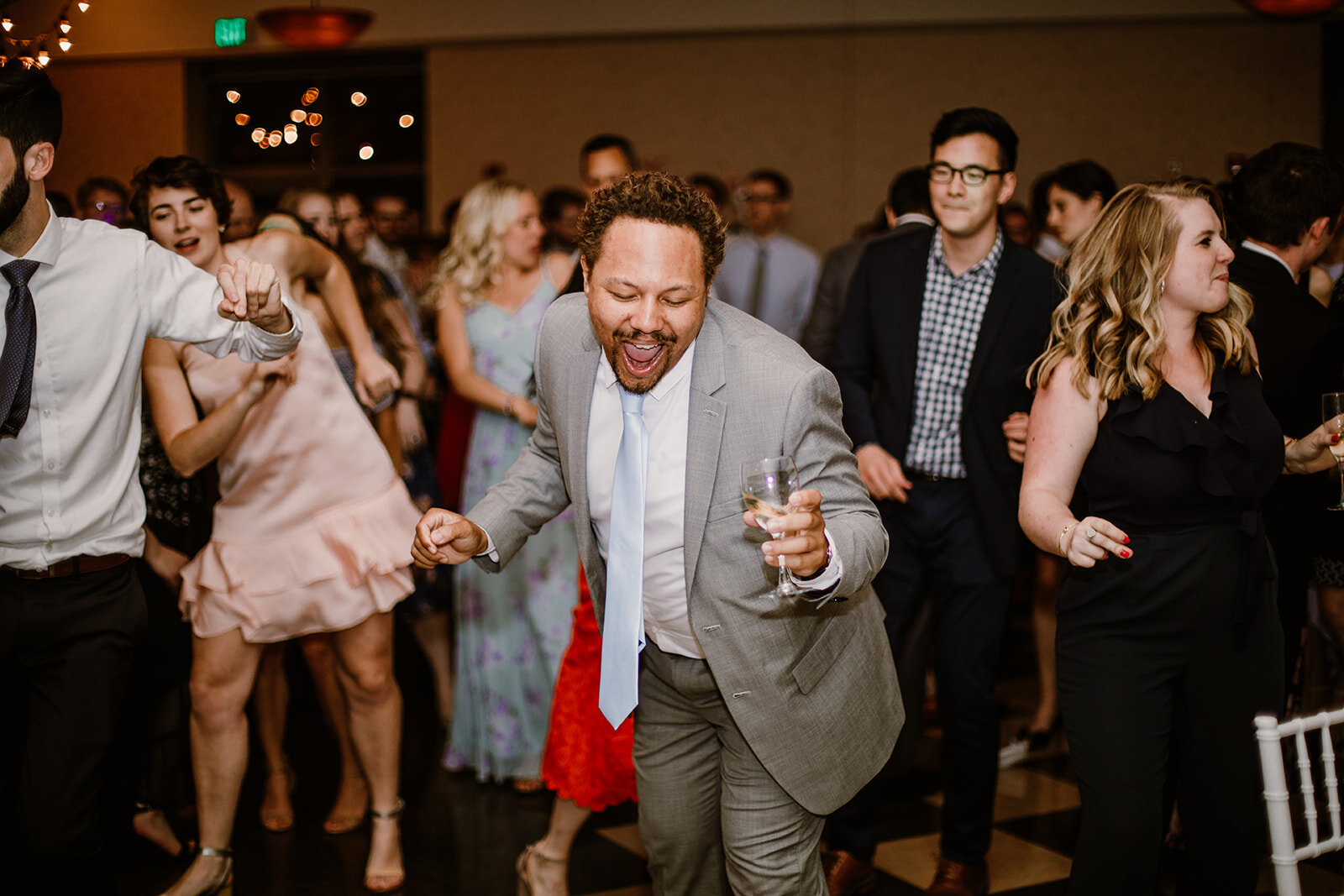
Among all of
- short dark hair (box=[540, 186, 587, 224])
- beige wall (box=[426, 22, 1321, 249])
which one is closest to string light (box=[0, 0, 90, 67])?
short dark hair (box=[540, 186, 587, 224])

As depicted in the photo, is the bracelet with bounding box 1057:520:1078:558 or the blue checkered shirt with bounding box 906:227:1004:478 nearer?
the bracelet with bounding box 1057:520:1078:558

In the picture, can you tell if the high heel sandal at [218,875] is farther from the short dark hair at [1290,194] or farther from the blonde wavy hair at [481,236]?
the short dark hair at [1290,194]

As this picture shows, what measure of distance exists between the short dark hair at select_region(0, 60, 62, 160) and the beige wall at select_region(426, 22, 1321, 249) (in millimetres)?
5943

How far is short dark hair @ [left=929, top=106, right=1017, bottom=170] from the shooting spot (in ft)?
9.23

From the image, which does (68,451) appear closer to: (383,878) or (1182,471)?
(383,878)

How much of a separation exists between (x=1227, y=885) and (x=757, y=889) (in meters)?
0.87

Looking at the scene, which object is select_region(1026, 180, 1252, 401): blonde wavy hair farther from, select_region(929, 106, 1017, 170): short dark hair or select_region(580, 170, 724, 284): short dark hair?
select_region(580, 170, 724, 284): short dark hair

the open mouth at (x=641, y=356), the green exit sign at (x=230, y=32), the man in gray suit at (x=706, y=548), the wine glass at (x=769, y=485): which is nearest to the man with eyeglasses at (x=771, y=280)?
the green exit sign at (x=230, y=32)

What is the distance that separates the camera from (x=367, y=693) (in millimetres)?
2857

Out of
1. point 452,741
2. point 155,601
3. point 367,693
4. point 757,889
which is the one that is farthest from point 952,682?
point 155,601

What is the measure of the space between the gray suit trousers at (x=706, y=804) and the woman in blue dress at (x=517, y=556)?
1.50m

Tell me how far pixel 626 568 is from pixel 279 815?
6.04 feet

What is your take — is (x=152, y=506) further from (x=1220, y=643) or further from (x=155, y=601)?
(x=1220, y=643)

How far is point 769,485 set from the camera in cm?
161
